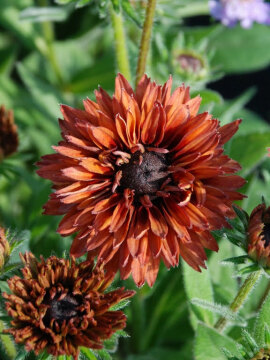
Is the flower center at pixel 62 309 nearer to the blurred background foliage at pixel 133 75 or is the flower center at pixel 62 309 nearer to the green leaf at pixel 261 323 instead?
the blurred background foliage at pixel 133 75

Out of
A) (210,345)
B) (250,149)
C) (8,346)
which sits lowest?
(8,346)

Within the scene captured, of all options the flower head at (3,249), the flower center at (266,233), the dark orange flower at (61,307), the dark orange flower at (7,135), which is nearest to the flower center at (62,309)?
the dark orange flower at (61,307)

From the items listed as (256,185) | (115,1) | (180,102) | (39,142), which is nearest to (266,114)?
(256,185)

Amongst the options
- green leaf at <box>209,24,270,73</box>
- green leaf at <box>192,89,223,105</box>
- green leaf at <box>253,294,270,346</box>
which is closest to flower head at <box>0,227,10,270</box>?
green leaf at <box>253,294,270,346</box>

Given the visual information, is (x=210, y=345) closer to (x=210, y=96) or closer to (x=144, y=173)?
(x=144, y=173)

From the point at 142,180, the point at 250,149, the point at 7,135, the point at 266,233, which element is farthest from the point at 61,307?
the point at 250,149

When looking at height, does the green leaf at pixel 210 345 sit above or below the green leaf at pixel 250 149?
below
